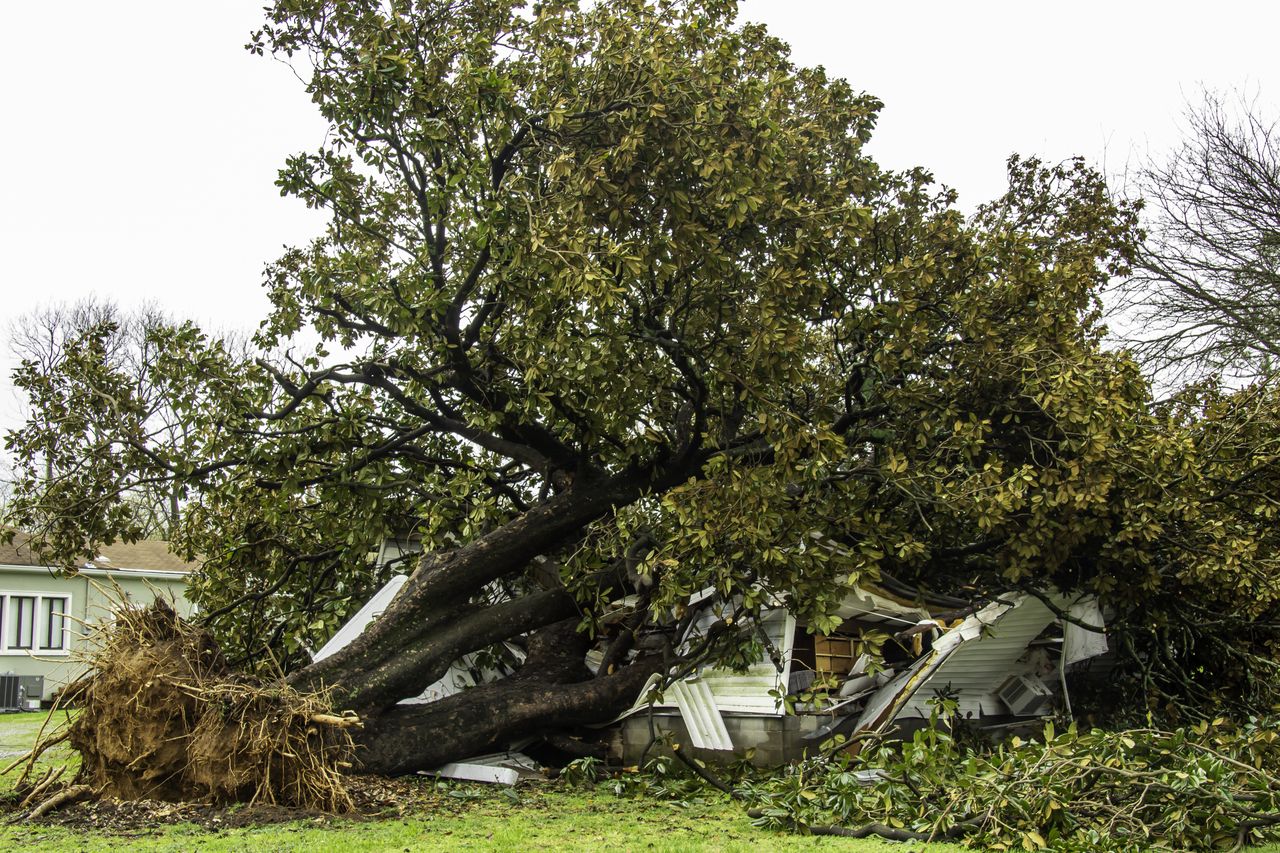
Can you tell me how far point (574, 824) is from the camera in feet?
22.9

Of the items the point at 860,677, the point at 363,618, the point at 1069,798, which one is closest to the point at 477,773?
the point at 363,618

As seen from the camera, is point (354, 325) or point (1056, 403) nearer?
point (1056, 403)

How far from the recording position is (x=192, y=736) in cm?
745

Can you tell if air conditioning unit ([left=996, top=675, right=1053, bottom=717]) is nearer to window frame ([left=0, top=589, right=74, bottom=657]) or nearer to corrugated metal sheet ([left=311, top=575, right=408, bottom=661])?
corrugated metal sheet ([left=311, top=575, right=408, bottom=661])

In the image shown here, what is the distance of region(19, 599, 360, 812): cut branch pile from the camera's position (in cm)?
738

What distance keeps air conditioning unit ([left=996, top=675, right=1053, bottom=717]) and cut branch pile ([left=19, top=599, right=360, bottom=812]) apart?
6.90m

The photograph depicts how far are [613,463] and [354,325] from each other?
3.35 meters

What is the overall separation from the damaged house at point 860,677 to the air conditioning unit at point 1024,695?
1 centimetres

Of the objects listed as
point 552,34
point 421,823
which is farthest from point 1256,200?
point 421,823

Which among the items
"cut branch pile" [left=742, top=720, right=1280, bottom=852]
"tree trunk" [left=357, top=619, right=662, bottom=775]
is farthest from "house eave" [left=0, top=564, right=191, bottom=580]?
"cut branch pile" [left=742, top=720, right=1280, bottom=852]

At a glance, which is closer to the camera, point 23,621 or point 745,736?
point 745,736

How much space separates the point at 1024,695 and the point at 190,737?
813cm

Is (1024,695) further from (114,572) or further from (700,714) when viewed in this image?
(114,572)

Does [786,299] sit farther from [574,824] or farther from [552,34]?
[574,824]
